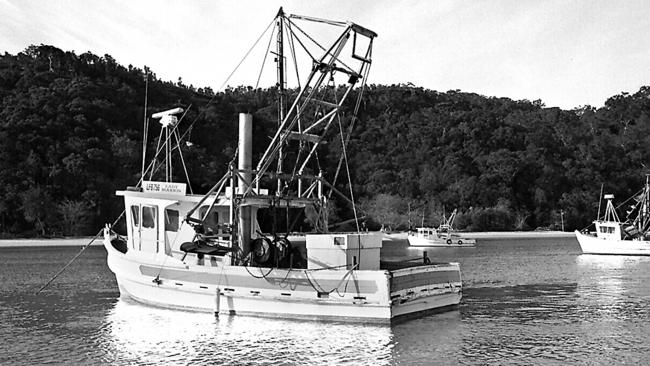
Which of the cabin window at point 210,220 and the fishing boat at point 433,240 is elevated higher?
the cabin window at point 210,220

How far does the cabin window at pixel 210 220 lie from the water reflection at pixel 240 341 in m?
3.15

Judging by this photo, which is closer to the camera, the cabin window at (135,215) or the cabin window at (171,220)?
the cabin window at (171,220)

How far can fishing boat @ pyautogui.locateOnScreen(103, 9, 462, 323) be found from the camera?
19.1m

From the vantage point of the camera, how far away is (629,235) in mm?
59219

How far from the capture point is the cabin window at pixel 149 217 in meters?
23.3

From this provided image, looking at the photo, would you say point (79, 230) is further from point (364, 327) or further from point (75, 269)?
point (364, 327)

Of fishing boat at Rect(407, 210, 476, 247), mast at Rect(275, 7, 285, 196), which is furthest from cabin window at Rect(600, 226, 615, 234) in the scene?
mast at Rect(275, 7, 285, 196)

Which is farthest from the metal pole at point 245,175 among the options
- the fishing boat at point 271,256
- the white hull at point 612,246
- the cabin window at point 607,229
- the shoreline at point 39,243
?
the shoreline at point 39,243

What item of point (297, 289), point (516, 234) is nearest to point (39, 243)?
point (297, 289)

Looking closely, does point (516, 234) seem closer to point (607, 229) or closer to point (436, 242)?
point (436, 242)

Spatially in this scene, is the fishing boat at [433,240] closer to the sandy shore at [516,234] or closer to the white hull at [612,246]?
the white hull at [612,246]

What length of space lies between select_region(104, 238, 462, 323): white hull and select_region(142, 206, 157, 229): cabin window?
1.08 meters

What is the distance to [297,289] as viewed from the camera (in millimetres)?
19547

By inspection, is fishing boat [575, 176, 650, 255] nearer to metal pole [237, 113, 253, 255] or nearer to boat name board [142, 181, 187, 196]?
metal pole [237, 113, 253, 255]
